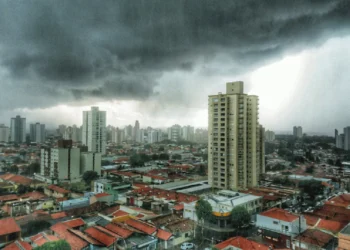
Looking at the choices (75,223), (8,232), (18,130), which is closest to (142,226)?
(75,223)

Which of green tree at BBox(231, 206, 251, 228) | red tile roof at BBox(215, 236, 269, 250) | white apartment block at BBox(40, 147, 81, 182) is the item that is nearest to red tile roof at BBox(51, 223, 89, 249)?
red tile roof at BBox(215, 236, 269, 250)

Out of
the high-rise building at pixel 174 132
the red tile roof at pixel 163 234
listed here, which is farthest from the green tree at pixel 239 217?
the high-rise building at pixel 174 132

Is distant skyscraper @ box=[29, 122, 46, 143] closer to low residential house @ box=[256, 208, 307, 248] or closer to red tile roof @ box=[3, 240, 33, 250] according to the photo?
red tile roof @ box=[3, 240, 33, 250]

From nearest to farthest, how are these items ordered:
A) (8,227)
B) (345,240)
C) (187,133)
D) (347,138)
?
(345,240)
(8,227)
(347,138)
(187,133)

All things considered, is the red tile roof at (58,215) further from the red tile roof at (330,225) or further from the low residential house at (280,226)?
the red tile roof at (330,225)

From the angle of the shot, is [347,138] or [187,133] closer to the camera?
[347,138]

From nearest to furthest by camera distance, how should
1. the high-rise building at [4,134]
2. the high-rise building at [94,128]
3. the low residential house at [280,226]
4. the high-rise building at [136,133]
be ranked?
1. the low residential house at [280,226]
2. the high-rise building at [4,134]
3. the high-rise building at [94,128]
4. the high-rise building at [136,133]

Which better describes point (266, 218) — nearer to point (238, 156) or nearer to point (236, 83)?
point (238, 156)

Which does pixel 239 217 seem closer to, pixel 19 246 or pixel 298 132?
pixel 19 246
